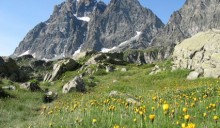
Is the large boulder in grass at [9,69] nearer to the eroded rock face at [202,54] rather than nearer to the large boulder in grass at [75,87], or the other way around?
the large boulder in grass at [75,87]

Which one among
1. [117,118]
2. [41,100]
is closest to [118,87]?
[41,100]

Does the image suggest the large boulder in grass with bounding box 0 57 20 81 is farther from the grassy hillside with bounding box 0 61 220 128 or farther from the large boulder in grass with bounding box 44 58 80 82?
the grassy hillside with bounding box 0 61 220 128

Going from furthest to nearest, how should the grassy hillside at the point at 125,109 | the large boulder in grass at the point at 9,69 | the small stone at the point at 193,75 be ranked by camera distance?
the large boulder in grass at the point at 9,69 → the small stone at the point at 193,75 → the grassy hillside at the point at 125,109

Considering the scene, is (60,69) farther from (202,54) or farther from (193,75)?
(193,75)

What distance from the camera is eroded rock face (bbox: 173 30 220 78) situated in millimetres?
34125

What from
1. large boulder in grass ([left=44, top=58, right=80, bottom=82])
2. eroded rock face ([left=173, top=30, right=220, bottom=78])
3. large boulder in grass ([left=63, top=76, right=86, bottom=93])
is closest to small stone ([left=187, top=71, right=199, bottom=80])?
eroded rock face ([left=173, top=30, right=220, bottom=78])

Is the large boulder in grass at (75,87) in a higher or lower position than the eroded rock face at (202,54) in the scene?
lower

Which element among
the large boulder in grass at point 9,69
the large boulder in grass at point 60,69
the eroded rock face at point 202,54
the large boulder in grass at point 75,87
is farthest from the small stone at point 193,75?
the large boulder in grass at point 60,69

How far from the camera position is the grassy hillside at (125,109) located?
945cm

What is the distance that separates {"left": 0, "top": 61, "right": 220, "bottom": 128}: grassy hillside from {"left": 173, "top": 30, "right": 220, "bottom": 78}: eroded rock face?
212 cm

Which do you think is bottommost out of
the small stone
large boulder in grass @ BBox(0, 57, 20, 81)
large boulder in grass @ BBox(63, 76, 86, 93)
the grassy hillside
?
the grassy hillside

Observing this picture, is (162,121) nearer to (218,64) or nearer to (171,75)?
(218,64)

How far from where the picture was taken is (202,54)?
125 feet

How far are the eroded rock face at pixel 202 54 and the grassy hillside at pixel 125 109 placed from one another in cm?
212
